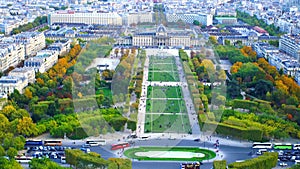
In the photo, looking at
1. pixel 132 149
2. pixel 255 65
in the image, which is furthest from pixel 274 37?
pixel 132 149

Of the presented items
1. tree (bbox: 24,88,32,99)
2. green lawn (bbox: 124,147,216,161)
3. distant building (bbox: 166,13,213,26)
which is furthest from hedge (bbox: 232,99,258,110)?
distant building (bbox: 166,13,213,26)

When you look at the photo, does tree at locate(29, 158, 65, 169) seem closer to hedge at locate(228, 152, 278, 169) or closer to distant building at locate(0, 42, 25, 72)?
hedge at locate(228, 152, 278, 169)

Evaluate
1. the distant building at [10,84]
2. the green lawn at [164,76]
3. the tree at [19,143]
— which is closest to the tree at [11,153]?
the tree at [19,143]

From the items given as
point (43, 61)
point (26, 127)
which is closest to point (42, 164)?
point (26, 127)

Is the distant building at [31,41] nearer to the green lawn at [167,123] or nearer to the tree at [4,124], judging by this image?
the green lawn at [167,123]

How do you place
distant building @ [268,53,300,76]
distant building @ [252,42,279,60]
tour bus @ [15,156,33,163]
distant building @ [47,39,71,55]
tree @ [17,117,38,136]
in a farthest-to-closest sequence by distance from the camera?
1. distant building @ [47,39,71,55]
2. distant building @ [252,42,279,60]
3. distant building @ [268,53,300,76]
4. tree @ [17,117,38,136]
5. tour bus @ [15,156,33,163]

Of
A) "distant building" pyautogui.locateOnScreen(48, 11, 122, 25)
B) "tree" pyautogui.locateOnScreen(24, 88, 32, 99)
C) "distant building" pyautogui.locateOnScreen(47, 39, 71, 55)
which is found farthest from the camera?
"distant building" pyautogui.locateOnScreen(48, 11, 122, 25)

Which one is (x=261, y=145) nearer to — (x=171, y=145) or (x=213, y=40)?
(x=171, y=145)
